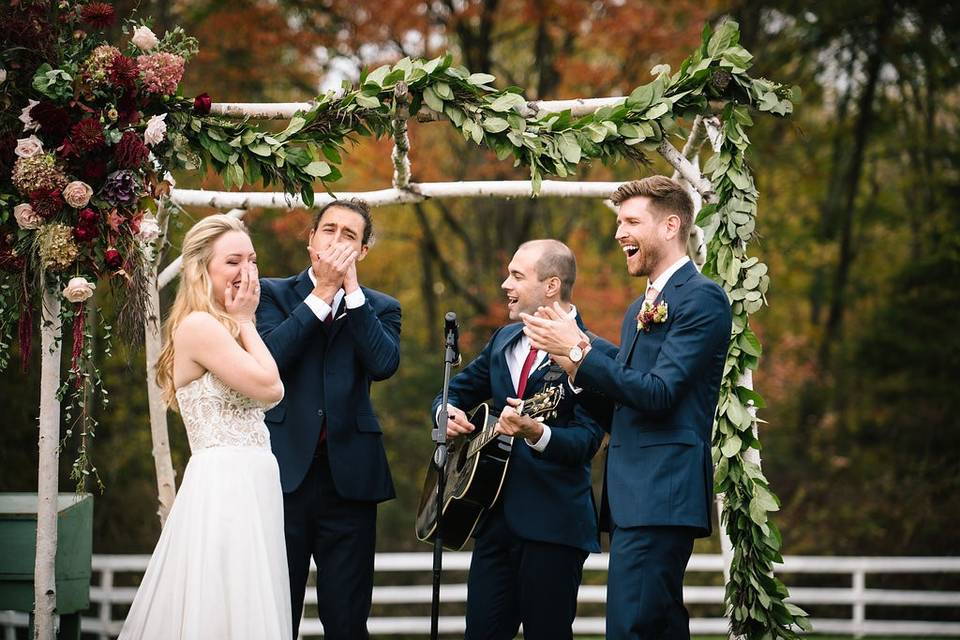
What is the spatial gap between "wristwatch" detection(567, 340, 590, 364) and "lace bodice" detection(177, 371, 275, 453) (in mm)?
1297

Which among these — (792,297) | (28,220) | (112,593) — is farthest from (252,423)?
(792,297)

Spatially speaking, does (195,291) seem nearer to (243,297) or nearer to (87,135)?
(243,297)

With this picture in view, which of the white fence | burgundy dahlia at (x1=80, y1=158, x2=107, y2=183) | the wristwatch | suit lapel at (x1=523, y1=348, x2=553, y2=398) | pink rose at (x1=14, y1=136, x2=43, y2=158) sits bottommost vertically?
the white fence

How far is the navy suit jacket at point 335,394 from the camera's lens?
A: 464 cm

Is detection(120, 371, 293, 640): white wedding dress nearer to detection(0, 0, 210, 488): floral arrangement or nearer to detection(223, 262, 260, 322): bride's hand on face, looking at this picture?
detection(223, 262, 260, 322): bride's hand on face

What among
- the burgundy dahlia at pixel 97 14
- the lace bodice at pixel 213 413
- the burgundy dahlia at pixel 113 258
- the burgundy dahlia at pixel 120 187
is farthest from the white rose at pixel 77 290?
the burgundy dahlia at pixel 97 14

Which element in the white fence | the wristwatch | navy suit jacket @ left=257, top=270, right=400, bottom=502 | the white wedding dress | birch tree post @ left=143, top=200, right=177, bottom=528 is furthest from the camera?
the white fence

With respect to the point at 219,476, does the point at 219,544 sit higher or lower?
lower

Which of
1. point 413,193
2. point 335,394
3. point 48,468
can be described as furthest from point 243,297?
point 413,193

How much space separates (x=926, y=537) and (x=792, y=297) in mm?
6004

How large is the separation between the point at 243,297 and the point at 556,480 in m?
1.60

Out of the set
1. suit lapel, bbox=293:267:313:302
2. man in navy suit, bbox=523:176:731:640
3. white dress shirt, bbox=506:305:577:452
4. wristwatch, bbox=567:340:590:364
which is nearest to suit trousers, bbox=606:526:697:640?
man in navy suit, bbox=523:176:731:640

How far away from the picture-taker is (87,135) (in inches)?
179

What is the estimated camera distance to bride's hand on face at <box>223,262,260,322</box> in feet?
14.0
